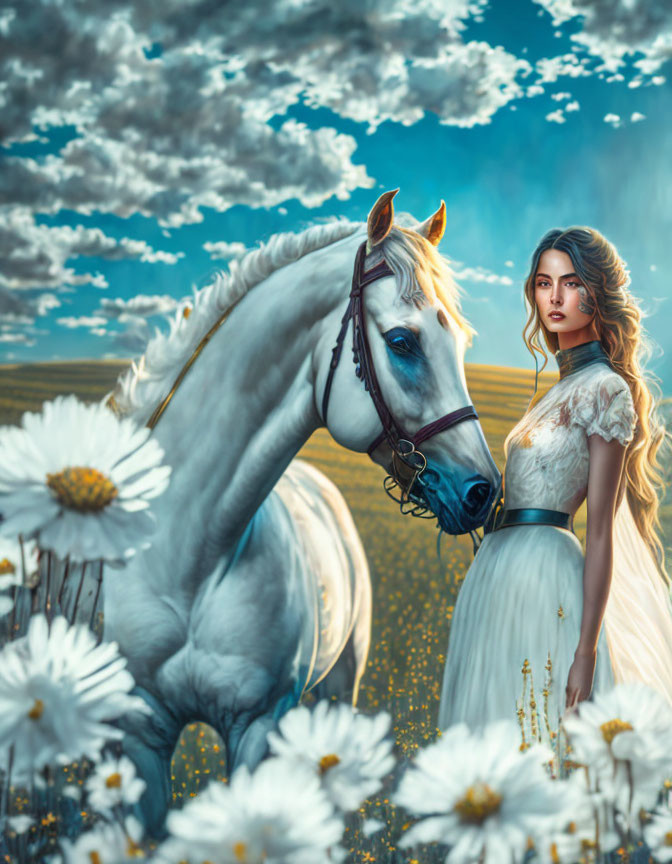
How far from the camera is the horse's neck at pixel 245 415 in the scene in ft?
5.68

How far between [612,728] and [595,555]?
836 mm

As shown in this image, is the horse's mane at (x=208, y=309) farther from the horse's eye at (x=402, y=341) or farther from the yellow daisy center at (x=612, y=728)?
the yellow daisy center at (x=612, y=728)

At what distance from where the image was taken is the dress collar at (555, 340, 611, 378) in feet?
6.11

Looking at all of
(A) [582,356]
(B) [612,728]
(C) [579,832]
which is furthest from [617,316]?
(C) [579,832]

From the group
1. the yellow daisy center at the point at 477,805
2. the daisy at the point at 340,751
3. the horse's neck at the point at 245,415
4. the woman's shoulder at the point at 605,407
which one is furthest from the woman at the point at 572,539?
the yellow daisy center at the point at 477,805

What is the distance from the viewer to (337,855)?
714 millimetres

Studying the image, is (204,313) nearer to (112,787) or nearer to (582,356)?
(582,356)

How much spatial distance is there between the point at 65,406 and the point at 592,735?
790 millimetres

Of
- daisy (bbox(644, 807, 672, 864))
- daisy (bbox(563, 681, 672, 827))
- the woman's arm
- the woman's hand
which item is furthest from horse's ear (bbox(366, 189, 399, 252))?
daisy (bbox(644, 807, 672, 864))

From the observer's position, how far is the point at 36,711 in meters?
0.74

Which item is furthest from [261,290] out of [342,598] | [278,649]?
[342,598]

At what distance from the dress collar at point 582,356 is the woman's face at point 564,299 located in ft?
0.20

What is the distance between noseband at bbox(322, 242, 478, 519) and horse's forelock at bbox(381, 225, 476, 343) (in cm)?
4

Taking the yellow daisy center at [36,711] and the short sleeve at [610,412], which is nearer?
the yellow daisy center at [36,711]
